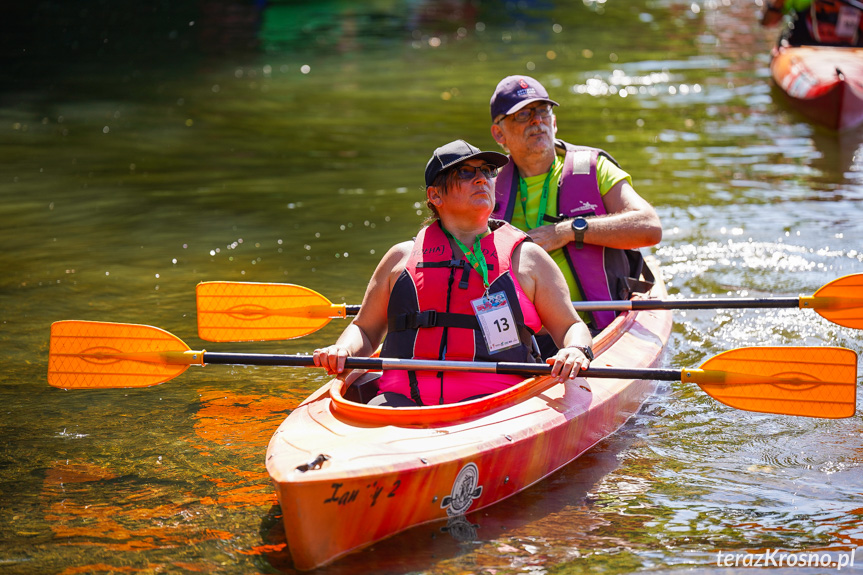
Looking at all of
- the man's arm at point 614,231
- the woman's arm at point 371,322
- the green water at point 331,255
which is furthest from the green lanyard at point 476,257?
the man's arm at point 614,231

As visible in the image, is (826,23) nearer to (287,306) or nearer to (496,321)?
(287,306)

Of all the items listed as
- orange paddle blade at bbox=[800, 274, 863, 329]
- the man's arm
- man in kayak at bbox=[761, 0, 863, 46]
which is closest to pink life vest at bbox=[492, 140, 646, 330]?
the man's arm

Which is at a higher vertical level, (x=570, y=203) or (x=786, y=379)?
(x=570, y=203)

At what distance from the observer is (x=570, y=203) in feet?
16.6

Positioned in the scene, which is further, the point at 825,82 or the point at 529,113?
the point at 825,82

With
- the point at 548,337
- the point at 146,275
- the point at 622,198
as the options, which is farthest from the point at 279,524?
the point at 146,275

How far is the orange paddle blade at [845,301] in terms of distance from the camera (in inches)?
190

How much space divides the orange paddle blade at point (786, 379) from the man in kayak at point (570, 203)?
42.7 inches

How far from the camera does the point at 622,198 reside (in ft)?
16.5

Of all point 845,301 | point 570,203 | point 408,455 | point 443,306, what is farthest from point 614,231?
point 408,455

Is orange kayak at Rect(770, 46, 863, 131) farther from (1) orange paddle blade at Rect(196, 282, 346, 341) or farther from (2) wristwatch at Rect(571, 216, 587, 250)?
(1) orange paddle blade at Rect(196, 282, 346, 341)

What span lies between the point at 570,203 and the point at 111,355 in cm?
240

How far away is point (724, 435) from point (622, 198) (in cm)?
Answer: 131

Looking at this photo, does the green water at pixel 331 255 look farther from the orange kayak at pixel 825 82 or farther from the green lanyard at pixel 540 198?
the green lanyard at pixel 540 198
